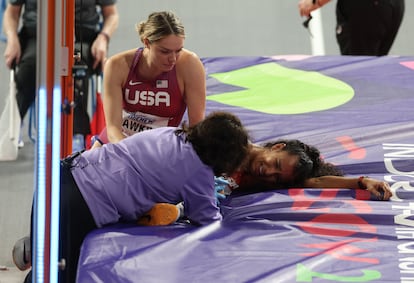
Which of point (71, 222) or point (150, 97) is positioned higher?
point (150, 97)

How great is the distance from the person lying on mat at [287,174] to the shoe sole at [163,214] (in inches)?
12.6

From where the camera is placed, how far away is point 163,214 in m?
3.34

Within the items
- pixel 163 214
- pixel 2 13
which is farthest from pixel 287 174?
pixel 2 13

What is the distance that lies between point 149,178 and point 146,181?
0.05ft

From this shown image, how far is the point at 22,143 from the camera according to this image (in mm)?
5219

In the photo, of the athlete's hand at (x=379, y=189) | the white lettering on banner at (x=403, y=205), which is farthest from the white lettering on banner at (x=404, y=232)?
the athlete's hand at (x=379, y=189)

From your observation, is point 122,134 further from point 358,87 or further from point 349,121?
point 358,87

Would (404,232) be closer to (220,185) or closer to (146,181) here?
(220,185)

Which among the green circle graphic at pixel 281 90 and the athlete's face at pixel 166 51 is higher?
the athlete's face at pixel 166 51

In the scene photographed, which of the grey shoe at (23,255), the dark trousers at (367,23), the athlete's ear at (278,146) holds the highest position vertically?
the dark trousers at (367,23)

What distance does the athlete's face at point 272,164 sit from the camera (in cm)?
359

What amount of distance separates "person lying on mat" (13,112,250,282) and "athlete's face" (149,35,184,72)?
1.85 ft

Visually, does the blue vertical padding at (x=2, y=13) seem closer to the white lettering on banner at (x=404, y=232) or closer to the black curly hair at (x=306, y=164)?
the black curly hair at (x=306, y=164)

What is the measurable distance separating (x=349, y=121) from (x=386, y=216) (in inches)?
41.5
